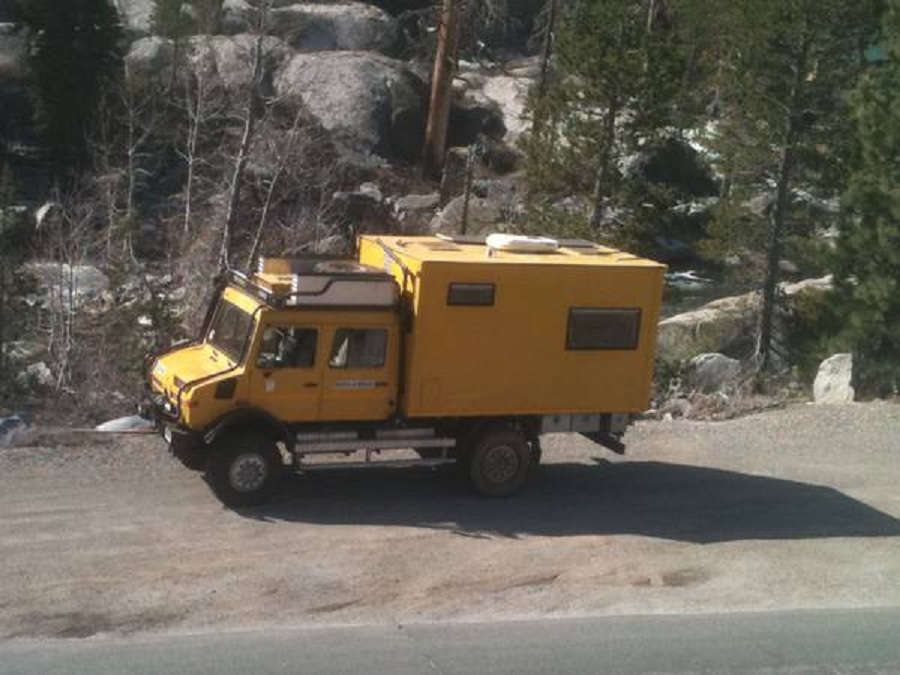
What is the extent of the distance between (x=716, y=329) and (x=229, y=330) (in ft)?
56.3

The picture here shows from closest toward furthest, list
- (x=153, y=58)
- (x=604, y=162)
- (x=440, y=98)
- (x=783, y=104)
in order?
1. (x=783, y=104)
2. (x=604, y=162)
3. (x=153, y=58)
4. (x=440, y=98)

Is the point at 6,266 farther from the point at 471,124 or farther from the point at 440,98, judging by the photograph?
the point at 471,124

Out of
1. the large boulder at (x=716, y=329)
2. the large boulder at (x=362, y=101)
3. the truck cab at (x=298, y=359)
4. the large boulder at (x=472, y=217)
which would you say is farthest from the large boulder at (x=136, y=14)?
the truck cab at (x=298, y=359)

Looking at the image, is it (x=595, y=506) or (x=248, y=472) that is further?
(x=595, y=506)

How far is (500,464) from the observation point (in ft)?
46.0

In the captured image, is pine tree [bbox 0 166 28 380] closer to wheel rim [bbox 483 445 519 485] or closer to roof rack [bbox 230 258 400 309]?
roof rack [bbox 230 258 400 309]

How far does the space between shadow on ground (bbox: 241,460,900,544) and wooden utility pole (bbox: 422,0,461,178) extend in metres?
27.5

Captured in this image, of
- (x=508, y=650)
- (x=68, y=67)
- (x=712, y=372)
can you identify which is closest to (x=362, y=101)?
(x=68, y=67)

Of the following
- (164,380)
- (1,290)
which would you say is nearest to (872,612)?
(164,380)

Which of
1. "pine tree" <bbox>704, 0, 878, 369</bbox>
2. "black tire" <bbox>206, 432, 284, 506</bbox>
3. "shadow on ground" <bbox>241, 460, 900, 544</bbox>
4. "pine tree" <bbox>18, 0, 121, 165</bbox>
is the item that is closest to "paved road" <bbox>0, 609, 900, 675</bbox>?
"shadow on ground" <bbox>241, 460, 900, 544</bbox>

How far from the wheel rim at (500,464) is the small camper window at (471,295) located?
171 cm

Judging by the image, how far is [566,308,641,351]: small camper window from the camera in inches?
540

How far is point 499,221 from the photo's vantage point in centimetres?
3269

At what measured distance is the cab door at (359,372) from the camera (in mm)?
13133
